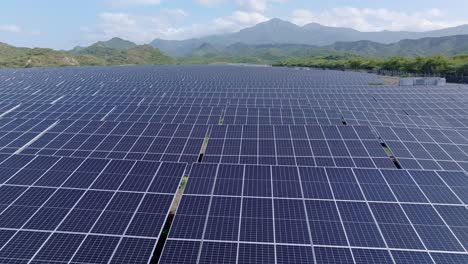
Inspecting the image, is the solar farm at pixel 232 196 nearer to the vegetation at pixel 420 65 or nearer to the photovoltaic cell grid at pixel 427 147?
the photovoltaic cell grid at pixel 427 147

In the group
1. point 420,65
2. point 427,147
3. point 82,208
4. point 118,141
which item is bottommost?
point 427,147

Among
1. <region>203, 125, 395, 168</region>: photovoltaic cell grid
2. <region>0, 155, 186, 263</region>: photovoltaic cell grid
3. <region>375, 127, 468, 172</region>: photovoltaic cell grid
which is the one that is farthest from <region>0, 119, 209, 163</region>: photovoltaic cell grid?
<region>375, 127, 468, 172</region>: photovoltaic cell grid

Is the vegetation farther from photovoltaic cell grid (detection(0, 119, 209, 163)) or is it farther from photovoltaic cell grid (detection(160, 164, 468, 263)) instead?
photovoltaic cell grid (detection(0, 119, 209, 163))

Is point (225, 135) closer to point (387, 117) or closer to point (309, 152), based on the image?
point (309, 152)

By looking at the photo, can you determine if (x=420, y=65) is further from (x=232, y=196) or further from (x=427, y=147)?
(x=232, y=196)

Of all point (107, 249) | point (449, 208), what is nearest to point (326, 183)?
point (449, 208)

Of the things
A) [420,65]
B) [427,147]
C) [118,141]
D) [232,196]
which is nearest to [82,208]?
[232,196]
